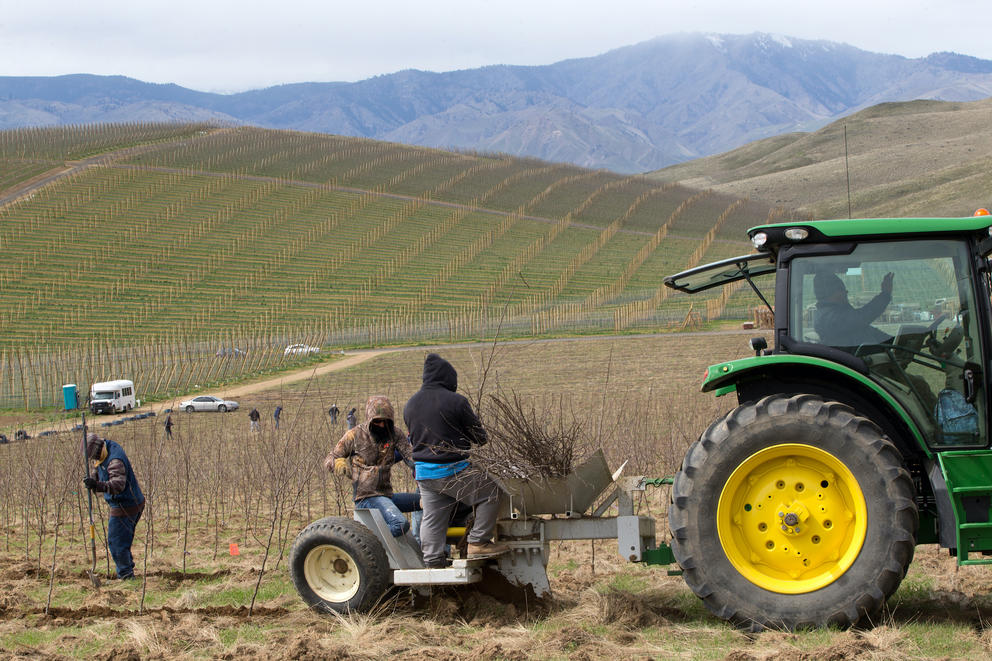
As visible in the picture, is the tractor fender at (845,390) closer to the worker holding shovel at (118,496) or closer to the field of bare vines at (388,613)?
the field of bare vines at (388,613)

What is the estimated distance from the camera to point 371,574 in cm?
631

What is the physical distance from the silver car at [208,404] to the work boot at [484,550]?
2353 centimetres

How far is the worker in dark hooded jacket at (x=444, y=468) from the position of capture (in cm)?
615

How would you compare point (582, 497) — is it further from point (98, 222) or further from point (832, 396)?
point (98, 222)

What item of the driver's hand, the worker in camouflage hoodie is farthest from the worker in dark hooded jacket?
the driver's hand

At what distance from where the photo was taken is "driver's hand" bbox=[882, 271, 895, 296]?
570 centimetres

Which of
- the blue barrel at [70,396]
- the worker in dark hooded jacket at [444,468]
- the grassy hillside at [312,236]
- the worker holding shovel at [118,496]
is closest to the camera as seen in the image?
the worker in dark hooded jacket at [444,468]

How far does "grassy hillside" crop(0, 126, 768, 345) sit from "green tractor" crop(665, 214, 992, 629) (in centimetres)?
4030

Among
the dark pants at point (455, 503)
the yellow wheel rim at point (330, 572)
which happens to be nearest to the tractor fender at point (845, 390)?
the dark pants at point (455, 503)

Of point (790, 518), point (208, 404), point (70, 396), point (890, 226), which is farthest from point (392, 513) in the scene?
point (70, 396)

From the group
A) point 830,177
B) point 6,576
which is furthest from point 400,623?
point 830,177

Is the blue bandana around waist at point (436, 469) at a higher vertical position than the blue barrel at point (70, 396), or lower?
higher

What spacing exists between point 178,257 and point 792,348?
168 ft

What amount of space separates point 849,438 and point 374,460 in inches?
122
